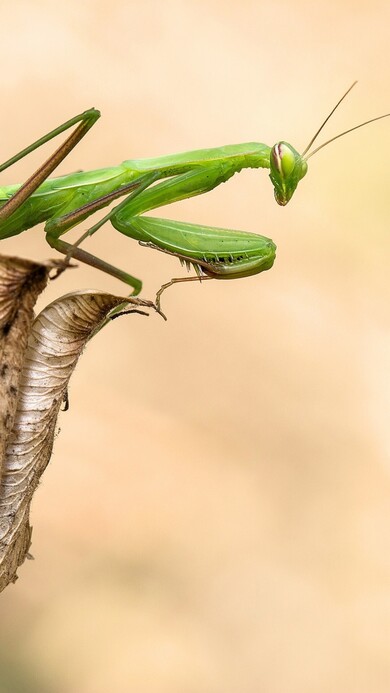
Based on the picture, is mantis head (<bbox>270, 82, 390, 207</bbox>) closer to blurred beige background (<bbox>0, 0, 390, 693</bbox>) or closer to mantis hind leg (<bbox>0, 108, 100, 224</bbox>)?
mantis hind leg (<bbox>0, 108, 100, 224</bbox>)

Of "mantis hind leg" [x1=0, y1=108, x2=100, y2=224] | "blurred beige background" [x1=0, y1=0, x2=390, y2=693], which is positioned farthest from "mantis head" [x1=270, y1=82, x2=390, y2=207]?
"blurred beige background" [x1=0, y1=0, x2=390, y2=693]

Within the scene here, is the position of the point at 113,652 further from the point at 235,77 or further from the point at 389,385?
the point at 235,77

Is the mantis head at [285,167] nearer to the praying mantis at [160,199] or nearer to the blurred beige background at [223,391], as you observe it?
the praying mantis at [160,199]

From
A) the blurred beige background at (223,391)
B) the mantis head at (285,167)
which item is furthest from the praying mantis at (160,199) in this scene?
the blurred beige background at (223,391)

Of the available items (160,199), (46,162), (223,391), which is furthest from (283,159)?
(223,391)

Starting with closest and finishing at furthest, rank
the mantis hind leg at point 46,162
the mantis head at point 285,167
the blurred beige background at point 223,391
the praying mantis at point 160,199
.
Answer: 1. the mantis hind leg at point 46,162
2. the praying mantis at point 160,199
3. the mantis head at point 285,167
4. the blurred beige background at point 223,391

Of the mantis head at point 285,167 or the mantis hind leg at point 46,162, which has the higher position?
the mantis head at point 285,167

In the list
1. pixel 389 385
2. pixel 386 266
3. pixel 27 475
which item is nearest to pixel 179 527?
pixel 389 385

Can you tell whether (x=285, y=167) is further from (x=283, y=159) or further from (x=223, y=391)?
(x=223, y=391)
